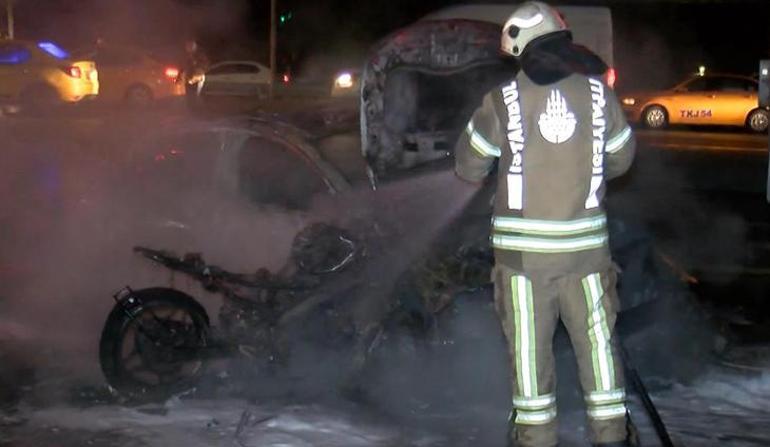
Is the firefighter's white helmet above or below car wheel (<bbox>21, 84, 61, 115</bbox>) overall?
below

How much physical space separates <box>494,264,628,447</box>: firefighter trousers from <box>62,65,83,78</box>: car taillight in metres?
19.1

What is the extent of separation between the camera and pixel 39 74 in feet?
71.3

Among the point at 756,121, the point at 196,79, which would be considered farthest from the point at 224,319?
the point at 756,121

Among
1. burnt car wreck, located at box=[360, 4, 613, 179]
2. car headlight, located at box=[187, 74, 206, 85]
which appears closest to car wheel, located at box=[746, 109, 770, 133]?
car headlight, located at box=[187, 74, 206, 85]

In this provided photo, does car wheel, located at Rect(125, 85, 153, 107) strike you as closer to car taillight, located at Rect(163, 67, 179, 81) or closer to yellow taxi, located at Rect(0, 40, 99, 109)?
car taillight, located at Rect(163, 67, 179, 81)

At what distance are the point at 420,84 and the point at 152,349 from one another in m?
2.45

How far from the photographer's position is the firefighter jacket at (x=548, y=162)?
13.7 feet

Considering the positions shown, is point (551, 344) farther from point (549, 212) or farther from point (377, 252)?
point (377, 252)

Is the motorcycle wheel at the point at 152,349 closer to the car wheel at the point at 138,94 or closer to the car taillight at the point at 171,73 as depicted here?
the car wheel at the point at 138,94

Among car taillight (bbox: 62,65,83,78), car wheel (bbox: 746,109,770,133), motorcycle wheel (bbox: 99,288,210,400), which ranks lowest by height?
motorcycle wheel (bbox: 99,288,210,400)

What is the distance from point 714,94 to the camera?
78.6 feet

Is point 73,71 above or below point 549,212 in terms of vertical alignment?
above

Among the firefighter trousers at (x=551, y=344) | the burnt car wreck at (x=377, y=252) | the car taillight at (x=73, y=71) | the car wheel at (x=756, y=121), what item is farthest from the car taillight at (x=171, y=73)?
the firefighter trousers at (x=551, y=344)

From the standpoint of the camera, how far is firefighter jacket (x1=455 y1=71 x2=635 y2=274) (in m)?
4.17
